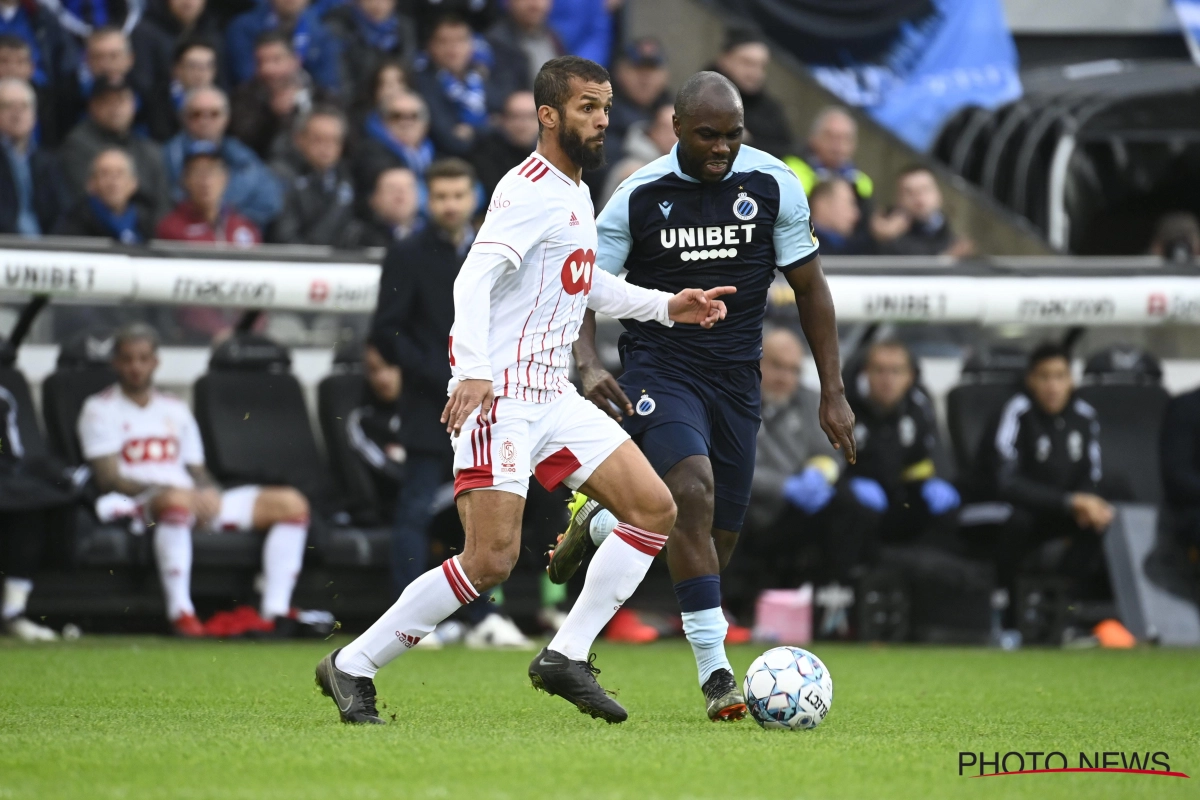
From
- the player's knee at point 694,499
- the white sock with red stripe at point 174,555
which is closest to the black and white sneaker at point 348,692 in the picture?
the player's knee at point 694,499

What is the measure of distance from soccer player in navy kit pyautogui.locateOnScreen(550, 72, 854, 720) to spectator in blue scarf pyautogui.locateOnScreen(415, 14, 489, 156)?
6.18 meters

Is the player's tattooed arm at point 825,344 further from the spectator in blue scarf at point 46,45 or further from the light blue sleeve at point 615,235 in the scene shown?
the spectator in blue scarf at point 46,45

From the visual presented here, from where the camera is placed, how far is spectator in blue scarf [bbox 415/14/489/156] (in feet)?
42.8

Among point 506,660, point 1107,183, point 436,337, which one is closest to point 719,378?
point 506,660

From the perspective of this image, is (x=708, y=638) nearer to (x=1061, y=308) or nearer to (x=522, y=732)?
(x=522, y=732)

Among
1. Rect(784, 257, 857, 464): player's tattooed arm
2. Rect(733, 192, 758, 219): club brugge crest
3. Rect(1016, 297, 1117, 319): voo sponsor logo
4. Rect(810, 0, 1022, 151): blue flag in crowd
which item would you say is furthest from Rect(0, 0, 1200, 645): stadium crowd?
Rect(784, 257, 857, 464): player's tattooed arm

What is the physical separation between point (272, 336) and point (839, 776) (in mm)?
6994

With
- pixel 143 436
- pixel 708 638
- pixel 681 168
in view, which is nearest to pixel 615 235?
pixel 681 168

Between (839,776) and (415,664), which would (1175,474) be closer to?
(415,664)

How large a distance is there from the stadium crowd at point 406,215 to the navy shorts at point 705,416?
3203 millimetres

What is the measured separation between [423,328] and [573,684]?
14.2ft

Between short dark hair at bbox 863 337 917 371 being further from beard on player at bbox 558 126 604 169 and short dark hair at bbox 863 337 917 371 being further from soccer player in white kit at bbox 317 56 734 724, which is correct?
beard on player at bbox 558 126 604 169

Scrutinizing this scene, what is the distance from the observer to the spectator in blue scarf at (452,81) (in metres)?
13.0

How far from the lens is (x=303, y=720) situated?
618cm
